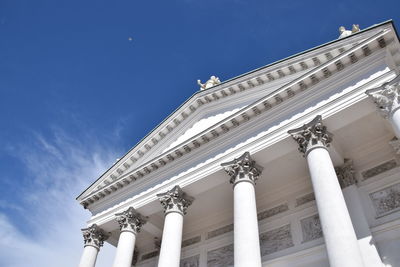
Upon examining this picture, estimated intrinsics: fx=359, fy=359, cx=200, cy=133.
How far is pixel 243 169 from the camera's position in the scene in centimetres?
1120

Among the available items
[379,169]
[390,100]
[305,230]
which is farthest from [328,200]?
[379,169]

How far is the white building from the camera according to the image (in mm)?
9500

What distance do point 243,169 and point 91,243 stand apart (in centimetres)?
757

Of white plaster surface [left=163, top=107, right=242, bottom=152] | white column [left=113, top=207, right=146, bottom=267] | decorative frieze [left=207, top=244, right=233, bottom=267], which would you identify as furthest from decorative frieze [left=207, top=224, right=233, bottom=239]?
white plaster surface [left=163, top=107, right=242, bottom=152]

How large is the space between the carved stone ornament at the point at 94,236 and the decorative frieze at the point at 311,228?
8.26m

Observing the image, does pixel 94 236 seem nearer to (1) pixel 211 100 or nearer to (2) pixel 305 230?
(1) pixel 211 100

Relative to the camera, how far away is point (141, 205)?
45.5 feet

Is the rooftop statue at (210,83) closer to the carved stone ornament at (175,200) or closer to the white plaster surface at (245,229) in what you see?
the carved stone ornament at (175,200)

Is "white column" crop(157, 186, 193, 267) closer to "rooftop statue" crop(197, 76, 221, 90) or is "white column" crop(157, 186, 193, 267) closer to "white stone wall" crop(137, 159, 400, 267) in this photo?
"white stone wall" crop(137, 159, 400, 267)

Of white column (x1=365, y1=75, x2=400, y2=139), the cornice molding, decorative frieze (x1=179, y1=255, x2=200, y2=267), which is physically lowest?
decorative frieze (x1=179, y1=255, x2=200, y2=267)

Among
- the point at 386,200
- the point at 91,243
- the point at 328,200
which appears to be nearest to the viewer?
the point at 328,200

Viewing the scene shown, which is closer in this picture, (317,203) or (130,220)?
(317,203)

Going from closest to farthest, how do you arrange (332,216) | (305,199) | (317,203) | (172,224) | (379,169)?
(332,216), (317,203), (379,169), (172,224), (305,199)

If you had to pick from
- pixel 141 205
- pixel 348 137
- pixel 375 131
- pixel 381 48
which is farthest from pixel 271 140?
pixel 141 205
